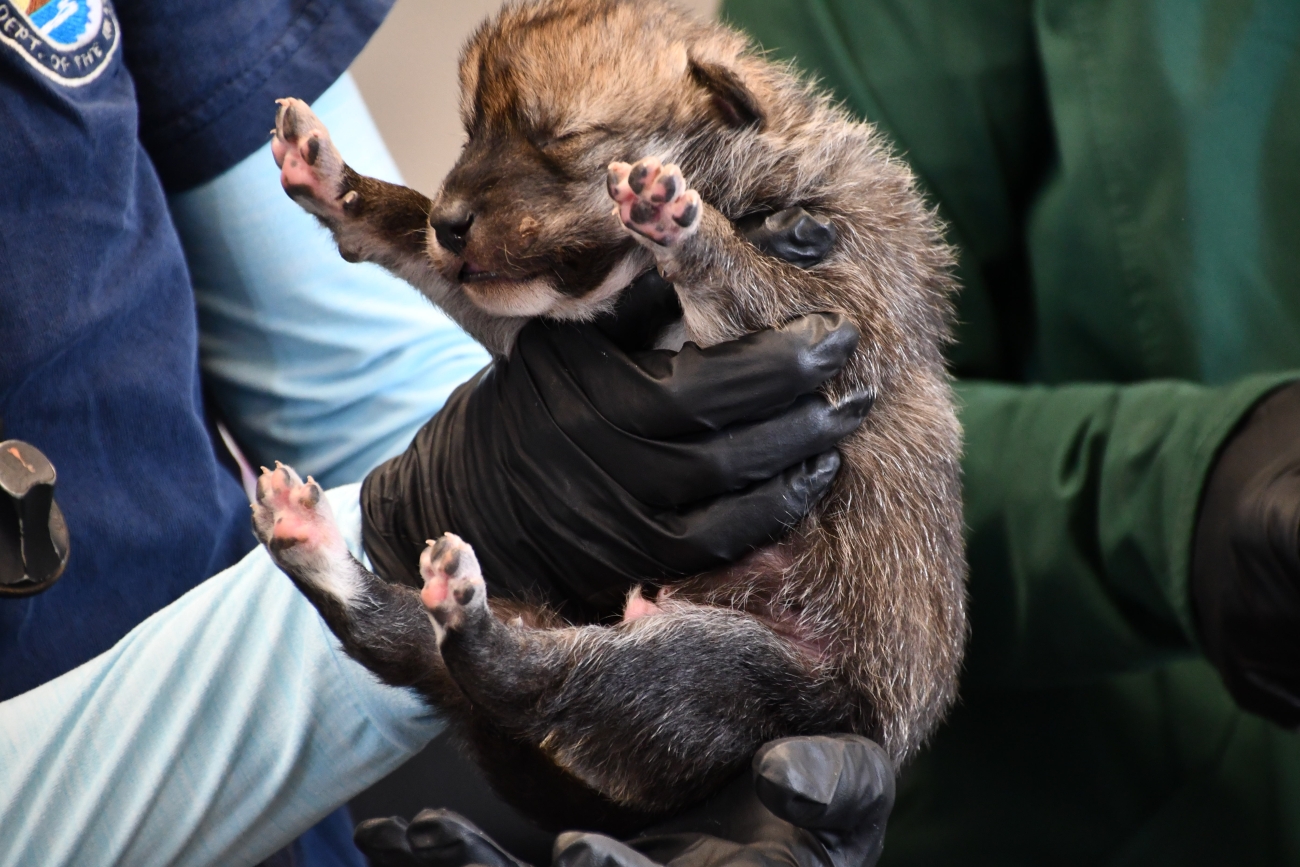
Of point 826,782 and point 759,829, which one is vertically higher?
point 826,782

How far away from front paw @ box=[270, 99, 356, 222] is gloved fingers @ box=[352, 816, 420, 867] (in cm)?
92

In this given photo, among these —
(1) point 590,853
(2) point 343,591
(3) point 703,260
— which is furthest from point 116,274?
(1) point 590,853

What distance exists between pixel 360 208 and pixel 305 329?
1.37ft

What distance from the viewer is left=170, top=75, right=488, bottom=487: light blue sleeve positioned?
78.1 inches

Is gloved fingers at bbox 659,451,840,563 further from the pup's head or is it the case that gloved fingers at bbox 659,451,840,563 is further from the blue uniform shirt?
the blue uniform shirt

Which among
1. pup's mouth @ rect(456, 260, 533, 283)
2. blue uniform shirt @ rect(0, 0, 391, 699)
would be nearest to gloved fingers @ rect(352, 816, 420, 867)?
blue uniform shirt @ rect(0, 0, 391, 699)

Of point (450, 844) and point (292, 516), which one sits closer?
point (450, 844)

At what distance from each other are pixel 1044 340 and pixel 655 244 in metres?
1.17

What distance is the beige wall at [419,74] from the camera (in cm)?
380

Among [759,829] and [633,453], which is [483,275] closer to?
[633,453]

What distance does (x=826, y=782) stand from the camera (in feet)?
4.09

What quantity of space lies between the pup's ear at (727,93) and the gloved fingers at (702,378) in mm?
348

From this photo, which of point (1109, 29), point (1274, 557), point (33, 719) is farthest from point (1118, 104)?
point (33, 719)

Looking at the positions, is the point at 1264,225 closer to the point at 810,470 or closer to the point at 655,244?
the point at 810,470
